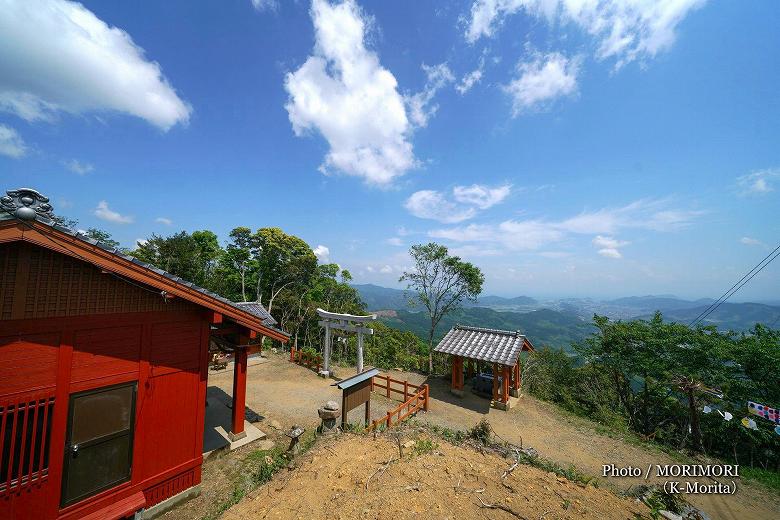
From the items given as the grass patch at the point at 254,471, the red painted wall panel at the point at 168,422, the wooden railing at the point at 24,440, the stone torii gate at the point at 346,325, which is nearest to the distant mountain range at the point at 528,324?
the stone torii gate at the point at 346,325

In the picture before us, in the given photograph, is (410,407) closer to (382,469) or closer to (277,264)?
(382,469)

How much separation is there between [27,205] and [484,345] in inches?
547

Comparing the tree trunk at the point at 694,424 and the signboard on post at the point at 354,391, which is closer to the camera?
the signboard on post at the point at 354,391

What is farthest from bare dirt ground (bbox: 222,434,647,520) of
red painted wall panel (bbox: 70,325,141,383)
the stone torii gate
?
the stone torii gate

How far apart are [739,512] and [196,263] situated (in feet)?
104

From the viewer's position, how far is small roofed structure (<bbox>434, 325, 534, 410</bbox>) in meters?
12.1

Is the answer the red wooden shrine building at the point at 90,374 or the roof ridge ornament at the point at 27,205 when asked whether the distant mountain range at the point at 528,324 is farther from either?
the roof ridge ornament at the point at 27,205

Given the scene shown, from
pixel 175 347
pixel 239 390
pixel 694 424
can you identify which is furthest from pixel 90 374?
pixel 694 424

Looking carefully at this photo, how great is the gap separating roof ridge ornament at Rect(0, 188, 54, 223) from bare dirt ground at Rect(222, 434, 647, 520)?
5.42m

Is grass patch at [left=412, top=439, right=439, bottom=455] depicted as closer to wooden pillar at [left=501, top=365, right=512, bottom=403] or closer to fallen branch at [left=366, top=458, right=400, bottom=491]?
fallen branch at [left=366, top=458, right=400, bottom=491]

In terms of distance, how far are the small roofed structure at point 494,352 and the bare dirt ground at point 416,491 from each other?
6090mm

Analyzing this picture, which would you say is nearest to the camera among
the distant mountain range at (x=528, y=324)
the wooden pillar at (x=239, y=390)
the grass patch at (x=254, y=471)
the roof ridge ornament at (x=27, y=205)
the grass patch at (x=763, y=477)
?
the roof ridge ornament at (x=27, y=205)

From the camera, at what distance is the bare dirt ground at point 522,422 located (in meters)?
7.63

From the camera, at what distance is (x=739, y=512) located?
7117 millimetres
